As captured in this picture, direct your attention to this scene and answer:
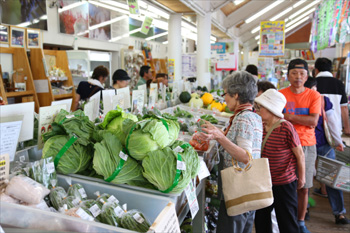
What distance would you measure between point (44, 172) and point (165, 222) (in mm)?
688

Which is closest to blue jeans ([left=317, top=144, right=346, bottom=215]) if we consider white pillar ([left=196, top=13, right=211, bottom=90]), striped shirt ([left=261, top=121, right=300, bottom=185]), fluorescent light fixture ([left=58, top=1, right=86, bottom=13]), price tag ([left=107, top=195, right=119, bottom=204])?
striped shirt ([left=261, top=121, right=300, bottom=185])

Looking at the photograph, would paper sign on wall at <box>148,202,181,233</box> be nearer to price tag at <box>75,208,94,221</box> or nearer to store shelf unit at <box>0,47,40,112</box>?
price tag at <box>75,208,94,221</box>

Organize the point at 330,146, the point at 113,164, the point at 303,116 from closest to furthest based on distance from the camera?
the point at 113,164, the point at 303,116, the point at 330,146

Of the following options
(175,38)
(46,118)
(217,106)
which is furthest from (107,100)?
(175,38)

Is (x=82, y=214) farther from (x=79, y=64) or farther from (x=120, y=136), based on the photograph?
(x=79, y=64)

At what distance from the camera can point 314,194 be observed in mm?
4578

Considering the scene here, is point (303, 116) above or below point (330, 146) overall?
above

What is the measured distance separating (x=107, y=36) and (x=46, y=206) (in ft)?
27.4

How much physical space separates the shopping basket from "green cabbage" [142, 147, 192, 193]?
2.83m

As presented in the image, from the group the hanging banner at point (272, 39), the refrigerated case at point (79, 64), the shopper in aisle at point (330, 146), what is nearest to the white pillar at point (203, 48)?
the hanging banner at point (272, 39)

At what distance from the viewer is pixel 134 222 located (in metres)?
1.23

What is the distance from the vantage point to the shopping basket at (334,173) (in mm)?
3600

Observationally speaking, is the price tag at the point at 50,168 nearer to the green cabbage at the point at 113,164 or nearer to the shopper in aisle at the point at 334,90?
the green cabbage at the point at 113,164

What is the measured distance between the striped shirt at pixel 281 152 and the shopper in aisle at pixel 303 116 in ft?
2.42
